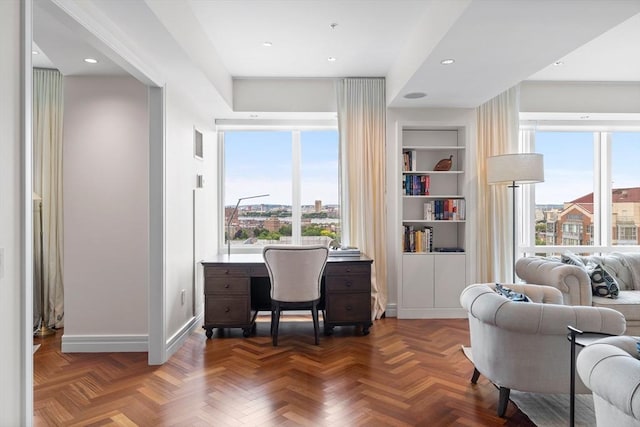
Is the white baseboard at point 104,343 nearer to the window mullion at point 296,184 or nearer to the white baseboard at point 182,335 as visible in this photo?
the white baseboard at point 182,335

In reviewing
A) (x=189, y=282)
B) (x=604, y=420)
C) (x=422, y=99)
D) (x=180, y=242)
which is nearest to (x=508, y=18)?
(x=422, y=99)

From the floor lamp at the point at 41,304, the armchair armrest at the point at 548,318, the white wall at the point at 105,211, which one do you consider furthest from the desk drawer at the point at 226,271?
the armchair armrest at the point at 548,318

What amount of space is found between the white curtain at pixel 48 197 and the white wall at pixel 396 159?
11.5ft

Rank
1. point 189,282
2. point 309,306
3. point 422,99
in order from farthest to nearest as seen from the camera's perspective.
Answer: point 422,99
point 189,282
point 309,306

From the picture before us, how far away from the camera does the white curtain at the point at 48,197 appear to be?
3.84 meters

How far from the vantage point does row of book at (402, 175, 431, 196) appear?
14.3 ft

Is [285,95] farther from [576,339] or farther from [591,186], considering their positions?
[591,186]

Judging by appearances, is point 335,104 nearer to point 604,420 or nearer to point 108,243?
point 108,243

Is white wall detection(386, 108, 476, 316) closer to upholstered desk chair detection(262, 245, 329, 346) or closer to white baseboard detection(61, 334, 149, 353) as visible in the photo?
upholstered desk chair detection(262, 245, 329, 346)

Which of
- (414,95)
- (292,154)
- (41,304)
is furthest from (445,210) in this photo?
(41,304)

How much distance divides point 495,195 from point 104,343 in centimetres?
431

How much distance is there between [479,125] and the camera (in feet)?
14.6

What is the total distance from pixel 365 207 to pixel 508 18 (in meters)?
2.42

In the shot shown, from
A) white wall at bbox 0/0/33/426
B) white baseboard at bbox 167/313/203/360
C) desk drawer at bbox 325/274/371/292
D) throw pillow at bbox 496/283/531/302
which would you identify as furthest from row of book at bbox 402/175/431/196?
white wall at bbox 0/0/33/426
